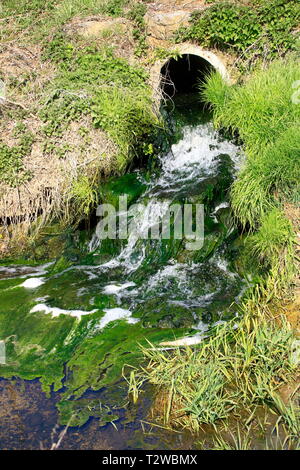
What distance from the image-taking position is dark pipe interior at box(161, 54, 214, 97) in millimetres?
10945

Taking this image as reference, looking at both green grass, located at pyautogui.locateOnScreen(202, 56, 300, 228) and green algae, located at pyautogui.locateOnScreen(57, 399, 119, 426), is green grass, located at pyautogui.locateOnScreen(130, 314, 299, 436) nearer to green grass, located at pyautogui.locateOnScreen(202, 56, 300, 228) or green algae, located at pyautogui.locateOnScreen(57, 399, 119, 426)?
green algae, located at pyautogui.locateOnScreen(57, 399, 119, 426)

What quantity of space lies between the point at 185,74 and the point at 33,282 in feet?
20.8

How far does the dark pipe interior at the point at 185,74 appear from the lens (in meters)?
10.9

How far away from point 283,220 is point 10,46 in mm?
6369

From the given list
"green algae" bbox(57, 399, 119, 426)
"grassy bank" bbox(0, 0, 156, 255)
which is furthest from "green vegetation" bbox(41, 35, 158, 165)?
"green algae" bbox(57, 399, 119, 426)

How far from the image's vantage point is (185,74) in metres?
11.4

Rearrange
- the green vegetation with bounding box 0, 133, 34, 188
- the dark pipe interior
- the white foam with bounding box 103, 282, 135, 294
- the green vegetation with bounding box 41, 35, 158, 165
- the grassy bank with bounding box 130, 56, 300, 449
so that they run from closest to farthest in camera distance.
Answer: the grassy bank with bounding box 130, 56, 300, 449, the white foam with bounding box 103, 282, 135, 294, the green vegetation with bounding box 0, 133, 34, 188, the green vegetation with bounding box 41, 35, 158, 165, the dark pipe interior

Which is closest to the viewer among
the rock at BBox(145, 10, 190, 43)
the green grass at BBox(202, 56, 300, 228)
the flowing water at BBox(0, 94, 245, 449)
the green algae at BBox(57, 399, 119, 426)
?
the green algae at BBox(57, 399, 119, 426)

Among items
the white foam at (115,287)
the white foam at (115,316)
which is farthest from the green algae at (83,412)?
the white foam at (115,287)

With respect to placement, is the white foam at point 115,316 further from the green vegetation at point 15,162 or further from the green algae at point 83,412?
the green vegetation at point 15,162

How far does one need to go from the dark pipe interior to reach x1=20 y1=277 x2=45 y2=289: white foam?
5.38 metres

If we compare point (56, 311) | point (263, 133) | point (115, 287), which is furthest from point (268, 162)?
point (56, 311)

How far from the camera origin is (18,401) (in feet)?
15.3

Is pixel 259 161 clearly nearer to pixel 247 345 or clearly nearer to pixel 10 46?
pixel 247 345
